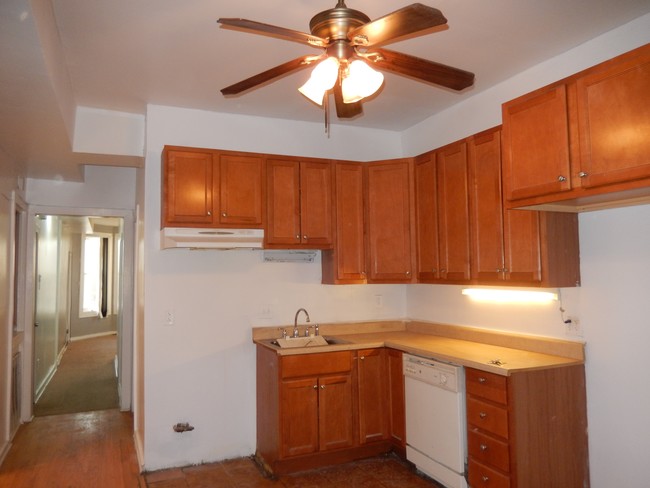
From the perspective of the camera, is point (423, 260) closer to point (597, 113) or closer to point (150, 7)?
point (597, 113)

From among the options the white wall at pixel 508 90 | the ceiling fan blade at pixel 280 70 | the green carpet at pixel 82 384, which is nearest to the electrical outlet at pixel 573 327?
the white wall at pixel 508 90

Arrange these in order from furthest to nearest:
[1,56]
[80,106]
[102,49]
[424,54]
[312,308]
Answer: [312,308]
[80,106]
[424,54]
[102,49]
[1,56]

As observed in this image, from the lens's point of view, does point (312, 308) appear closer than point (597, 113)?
No

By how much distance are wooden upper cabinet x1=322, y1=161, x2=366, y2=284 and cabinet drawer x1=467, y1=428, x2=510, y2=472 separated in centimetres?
158

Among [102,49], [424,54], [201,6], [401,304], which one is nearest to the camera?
[201,6]

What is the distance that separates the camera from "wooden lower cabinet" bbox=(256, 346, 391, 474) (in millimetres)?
3555

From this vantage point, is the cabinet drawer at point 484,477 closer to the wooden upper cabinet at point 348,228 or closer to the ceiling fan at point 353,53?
the wooden upper cabinet at point 348,228

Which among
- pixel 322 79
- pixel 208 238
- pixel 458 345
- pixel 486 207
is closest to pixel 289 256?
pixel 208 238

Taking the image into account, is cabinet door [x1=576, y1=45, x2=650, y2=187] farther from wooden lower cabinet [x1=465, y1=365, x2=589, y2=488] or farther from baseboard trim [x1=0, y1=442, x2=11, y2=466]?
baseboard trim [x1=0, y1=442, x2=11, y2=466]

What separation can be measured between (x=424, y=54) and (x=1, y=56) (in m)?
2.29

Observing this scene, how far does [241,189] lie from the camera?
12.4ft

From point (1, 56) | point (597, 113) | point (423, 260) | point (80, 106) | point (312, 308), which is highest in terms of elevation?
point (80, 106)

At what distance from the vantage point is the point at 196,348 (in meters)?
3.93

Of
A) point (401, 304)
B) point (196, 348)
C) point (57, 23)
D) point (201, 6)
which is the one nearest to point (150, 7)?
point (201, 6)
